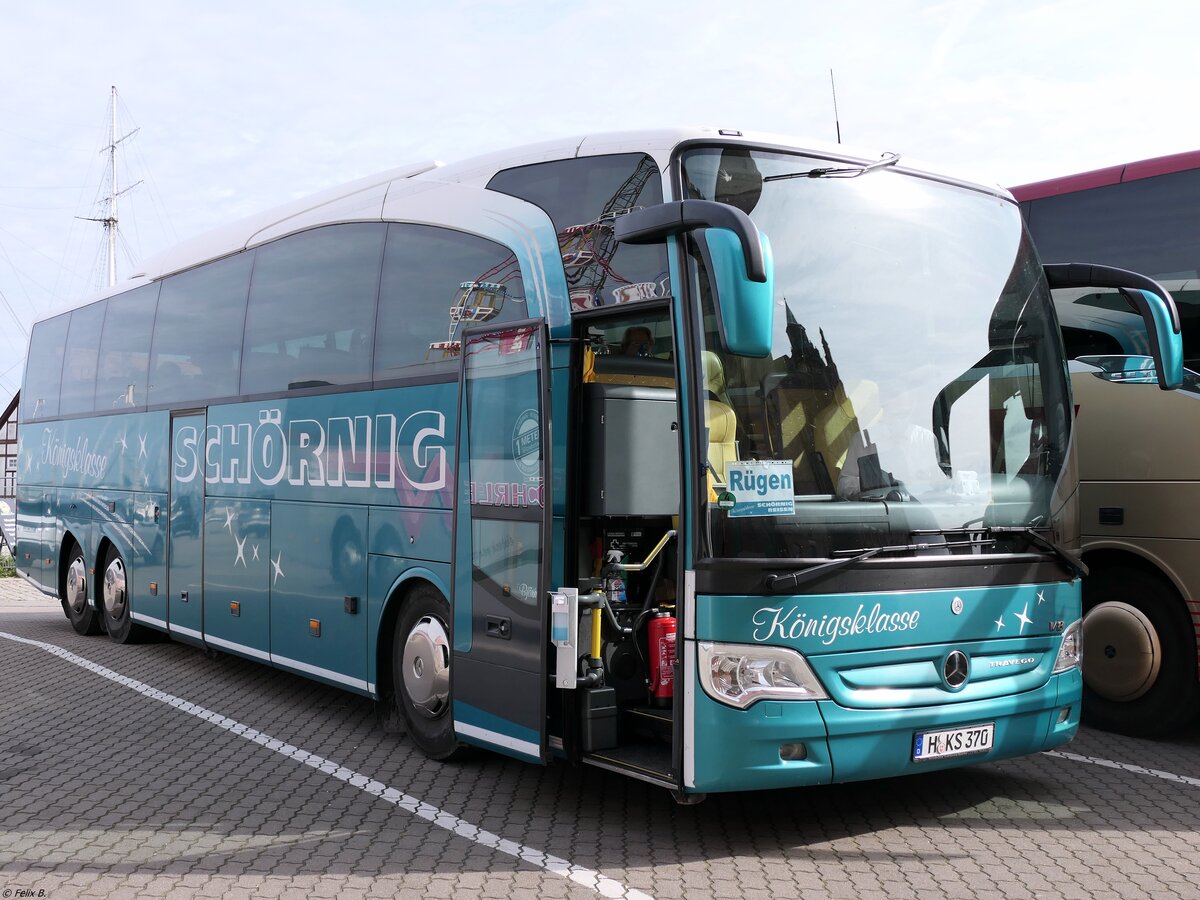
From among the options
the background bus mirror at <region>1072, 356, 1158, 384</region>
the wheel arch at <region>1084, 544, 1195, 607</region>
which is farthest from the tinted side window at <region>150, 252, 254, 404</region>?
the wheel arch at <region>1084, 544, 1195, 607</region>

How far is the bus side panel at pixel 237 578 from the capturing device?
9039 millimetres

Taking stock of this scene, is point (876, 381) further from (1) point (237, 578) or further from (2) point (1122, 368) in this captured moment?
(1) point (237, 578)

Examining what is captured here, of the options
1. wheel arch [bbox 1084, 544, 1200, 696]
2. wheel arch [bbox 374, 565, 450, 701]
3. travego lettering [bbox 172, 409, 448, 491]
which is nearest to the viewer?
travego lettering [bbox 172, 409, 448, 491]

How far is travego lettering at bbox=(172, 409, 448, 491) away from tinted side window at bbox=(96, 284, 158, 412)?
4.49ft

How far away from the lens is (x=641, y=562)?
19.9 ft

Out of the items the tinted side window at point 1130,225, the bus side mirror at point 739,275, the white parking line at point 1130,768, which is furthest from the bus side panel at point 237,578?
the tinted side window at point 1130,225

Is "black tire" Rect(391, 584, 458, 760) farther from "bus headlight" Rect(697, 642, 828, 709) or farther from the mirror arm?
the mirror arm

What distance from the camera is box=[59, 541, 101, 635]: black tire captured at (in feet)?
42.5

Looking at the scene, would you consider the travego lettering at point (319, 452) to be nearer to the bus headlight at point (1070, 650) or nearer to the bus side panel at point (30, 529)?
the bus headlight at point (1070, 650)

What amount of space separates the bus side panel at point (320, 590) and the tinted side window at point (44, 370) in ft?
20.3

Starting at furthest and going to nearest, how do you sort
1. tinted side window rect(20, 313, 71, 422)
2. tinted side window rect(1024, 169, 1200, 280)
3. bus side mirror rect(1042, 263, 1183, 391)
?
tinted side window rect(20, 313, 71, 422), tinted side window rect(1024, 169, 1200, 280), bus side mirror rect(1042, 263, 1183, 391)

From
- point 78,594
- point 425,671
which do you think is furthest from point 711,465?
point 78,594

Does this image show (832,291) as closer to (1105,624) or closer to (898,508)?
(898,508)

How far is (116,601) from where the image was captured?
1218 cm
